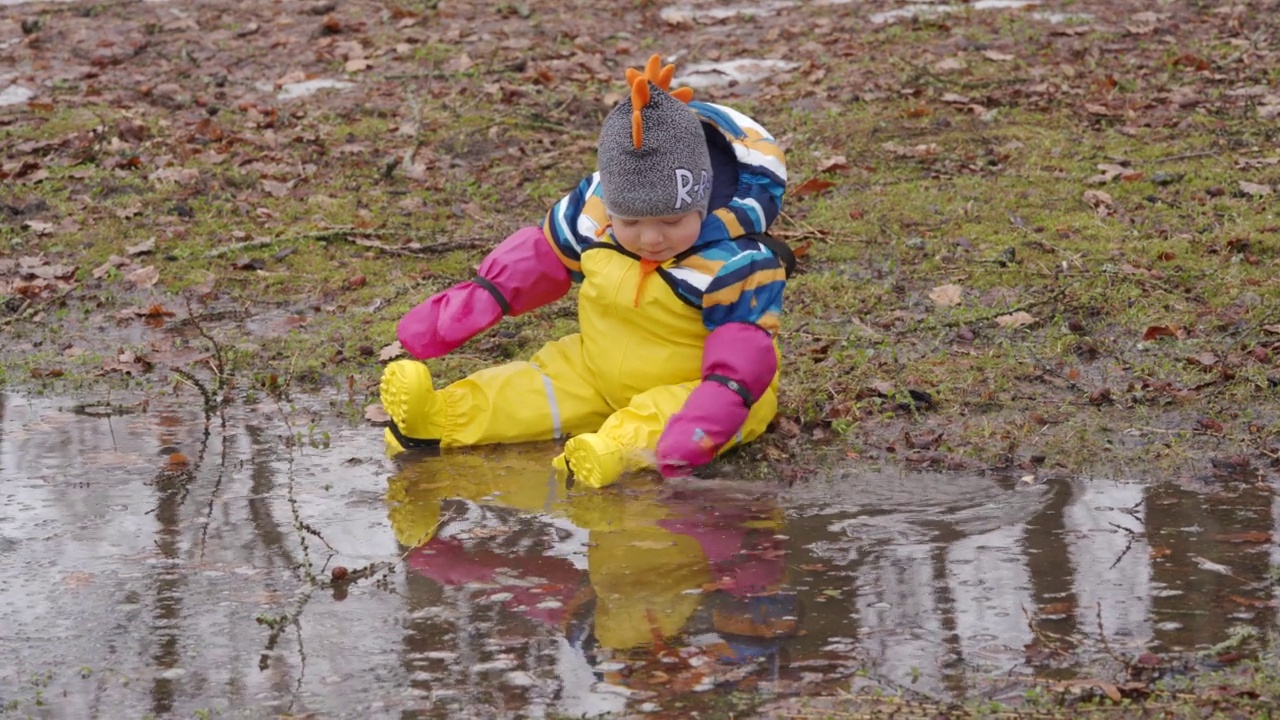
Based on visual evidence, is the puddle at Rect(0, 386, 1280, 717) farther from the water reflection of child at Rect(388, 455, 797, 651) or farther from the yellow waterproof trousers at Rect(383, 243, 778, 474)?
the yellow waterproof trousers at Rect(383, 243, 778, 474)

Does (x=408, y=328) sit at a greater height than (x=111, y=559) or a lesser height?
greater

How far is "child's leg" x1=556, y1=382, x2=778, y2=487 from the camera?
4.59m

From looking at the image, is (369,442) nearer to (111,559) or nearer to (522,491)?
(522,491)

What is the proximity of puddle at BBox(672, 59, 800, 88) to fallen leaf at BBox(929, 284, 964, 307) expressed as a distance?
393cm

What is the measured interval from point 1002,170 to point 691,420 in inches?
158

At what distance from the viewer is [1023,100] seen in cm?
912

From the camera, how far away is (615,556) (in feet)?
13.5

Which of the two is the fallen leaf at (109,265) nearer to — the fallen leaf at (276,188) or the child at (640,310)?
the fallen leaf at (276,188)

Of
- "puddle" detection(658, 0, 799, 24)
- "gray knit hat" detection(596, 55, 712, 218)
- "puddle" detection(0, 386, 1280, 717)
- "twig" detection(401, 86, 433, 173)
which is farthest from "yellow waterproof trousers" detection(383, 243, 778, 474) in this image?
"puddle" detection(658, 0, 799, 24)

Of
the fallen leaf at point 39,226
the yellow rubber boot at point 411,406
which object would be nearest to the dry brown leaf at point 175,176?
the fallen leaf at point 39,226

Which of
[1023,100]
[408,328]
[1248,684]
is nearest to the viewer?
[1248,684]

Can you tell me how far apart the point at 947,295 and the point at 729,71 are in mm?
4254

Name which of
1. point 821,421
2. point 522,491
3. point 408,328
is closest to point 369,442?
point 408,328

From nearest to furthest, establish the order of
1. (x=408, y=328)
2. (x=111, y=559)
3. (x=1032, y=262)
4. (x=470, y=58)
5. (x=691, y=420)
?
(x=111, y=559) < (x=691, y=420) < (x=408, y=328) < (x=1032, y=262) < (x=470, y=58)
